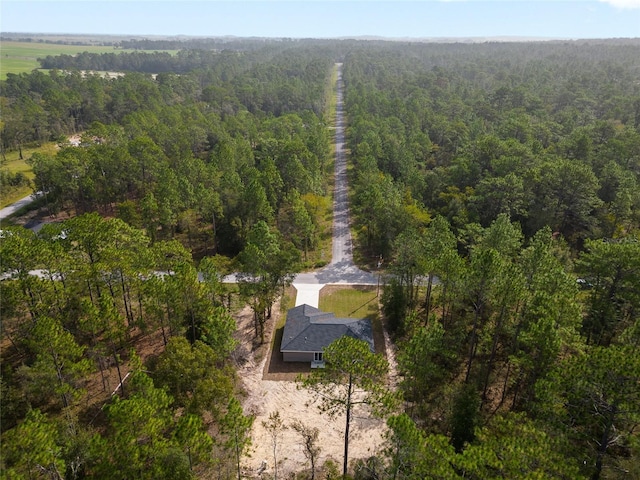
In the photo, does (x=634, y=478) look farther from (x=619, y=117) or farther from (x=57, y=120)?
(x=57, y=120)

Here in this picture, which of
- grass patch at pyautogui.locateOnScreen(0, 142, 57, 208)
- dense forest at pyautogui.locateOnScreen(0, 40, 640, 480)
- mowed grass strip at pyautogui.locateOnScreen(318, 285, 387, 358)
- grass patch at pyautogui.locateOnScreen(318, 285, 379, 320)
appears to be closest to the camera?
dense forest at pyautogui.locateOnScreen(0, 40, 640, 480)

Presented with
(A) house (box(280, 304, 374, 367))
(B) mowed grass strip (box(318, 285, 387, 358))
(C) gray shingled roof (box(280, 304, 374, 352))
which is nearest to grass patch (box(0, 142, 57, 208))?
(B) mowed grass strip (box(318, 285, 387, 358))

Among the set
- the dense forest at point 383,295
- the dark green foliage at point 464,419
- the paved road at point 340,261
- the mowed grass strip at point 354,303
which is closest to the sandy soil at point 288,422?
the dense forest at point 383,295

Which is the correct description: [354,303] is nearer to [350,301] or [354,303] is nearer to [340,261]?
[350,301]

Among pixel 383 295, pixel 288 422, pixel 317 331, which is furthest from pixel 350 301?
pixel 288 422

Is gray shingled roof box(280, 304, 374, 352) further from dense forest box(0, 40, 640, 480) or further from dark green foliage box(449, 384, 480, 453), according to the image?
dark green foliage box(449, 384, 480, 453)

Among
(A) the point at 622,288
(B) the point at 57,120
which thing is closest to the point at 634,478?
(A) the point at 622,288

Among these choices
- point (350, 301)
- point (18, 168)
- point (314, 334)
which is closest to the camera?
point (314, 334)
